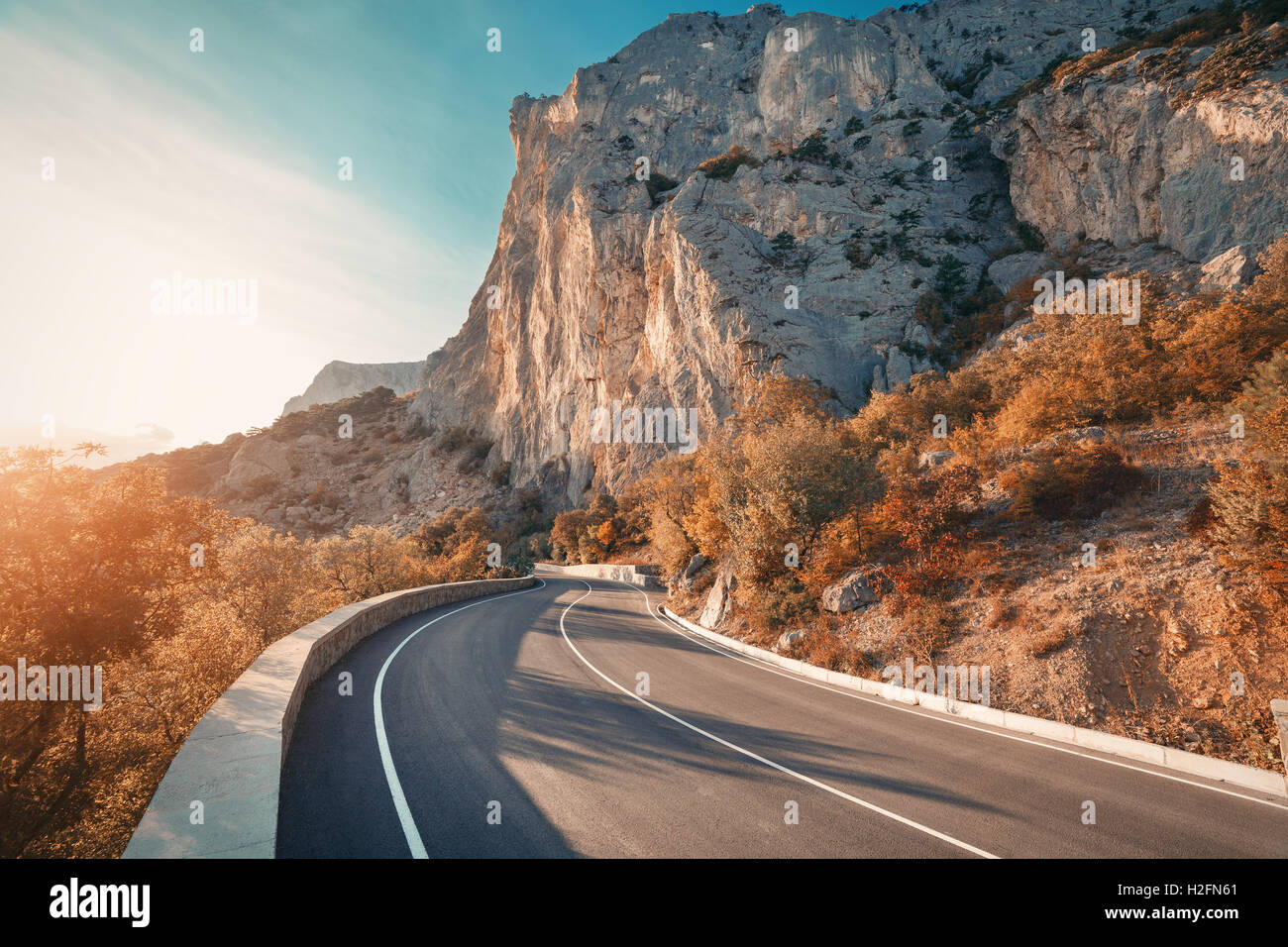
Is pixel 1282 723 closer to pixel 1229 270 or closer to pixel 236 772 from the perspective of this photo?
pixel 236 772

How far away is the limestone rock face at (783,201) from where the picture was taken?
4000 cm

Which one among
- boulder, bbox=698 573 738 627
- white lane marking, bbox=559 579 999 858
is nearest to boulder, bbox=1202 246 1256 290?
boulder, bbox=698 573 738 627

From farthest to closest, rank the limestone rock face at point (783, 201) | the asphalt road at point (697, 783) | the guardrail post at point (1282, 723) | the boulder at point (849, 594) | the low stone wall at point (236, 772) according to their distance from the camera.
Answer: the limestone rock face at point (783, 201), the boulder at point (849, 594), the guardrail post at point (1282, 723), the asphalt road at point (697, 783), the low stone wall at point (236, 772)

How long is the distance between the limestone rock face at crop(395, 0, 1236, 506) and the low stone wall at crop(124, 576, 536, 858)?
39917mm

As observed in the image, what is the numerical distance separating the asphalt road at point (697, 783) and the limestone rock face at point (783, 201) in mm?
35884

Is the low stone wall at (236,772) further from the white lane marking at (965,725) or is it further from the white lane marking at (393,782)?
the white lane marking at (965,725)

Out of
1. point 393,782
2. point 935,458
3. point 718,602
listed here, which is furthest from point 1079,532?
point 393,782

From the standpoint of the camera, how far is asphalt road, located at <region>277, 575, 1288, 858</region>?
479cm

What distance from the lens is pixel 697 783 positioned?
6043mm

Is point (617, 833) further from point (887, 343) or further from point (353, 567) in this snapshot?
point (887, 343)

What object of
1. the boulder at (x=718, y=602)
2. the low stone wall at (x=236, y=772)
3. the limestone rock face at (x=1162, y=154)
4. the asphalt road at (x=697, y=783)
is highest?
the limestone rock face at (x=1162, y=154)

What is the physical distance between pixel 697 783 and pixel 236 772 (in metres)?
4.94

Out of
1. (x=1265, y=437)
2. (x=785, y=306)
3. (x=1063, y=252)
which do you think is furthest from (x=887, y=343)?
(x=1265, y=437)

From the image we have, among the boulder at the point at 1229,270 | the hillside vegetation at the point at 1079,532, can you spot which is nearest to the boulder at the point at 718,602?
the hillside vegetation at the point at 1079,532
